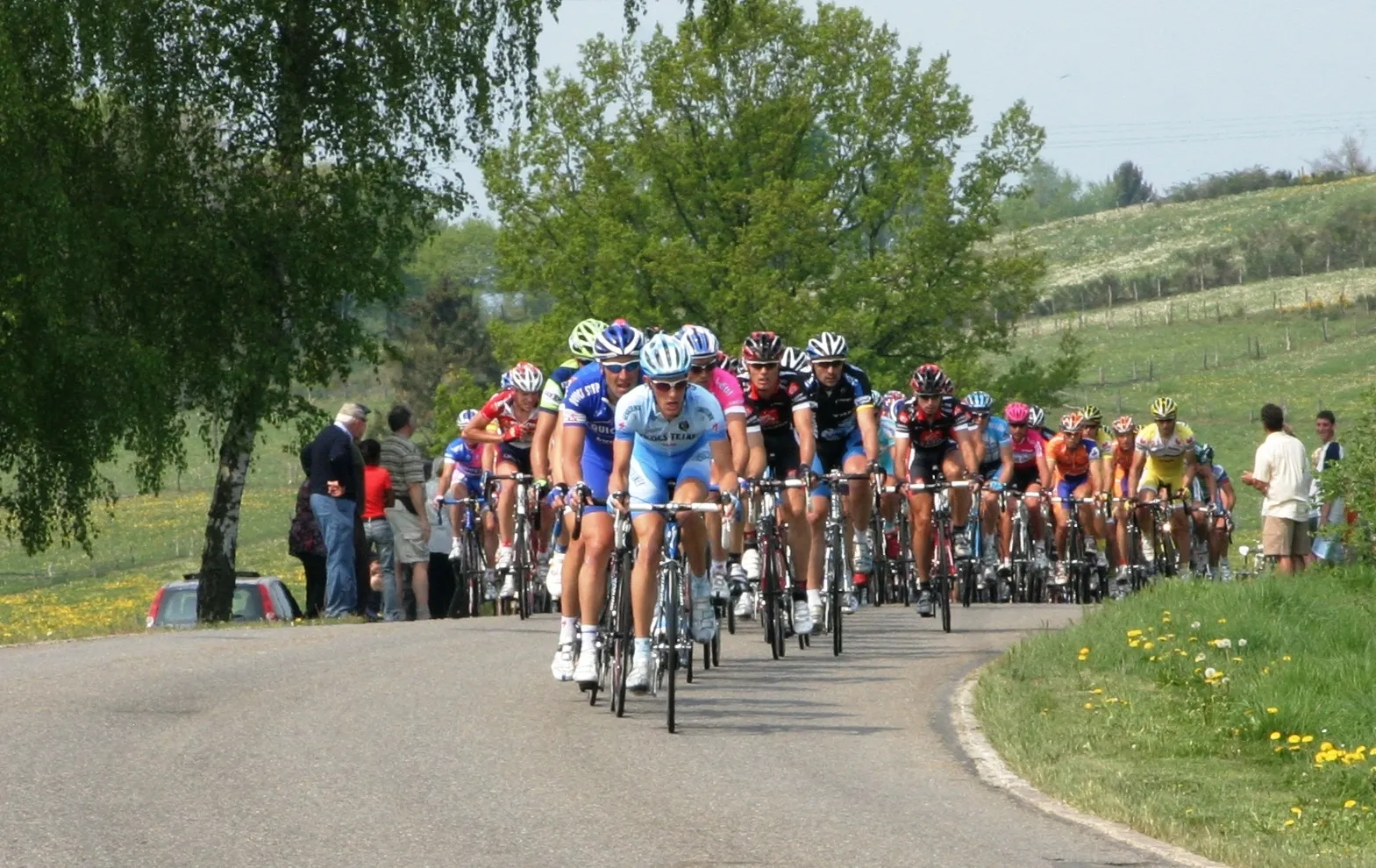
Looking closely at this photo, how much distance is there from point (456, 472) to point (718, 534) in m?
7.99

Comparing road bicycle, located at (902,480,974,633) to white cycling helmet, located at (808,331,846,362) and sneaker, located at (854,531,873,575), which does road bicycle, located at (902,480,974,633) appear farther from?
white cycling helmet, located at (808,331,846,362)

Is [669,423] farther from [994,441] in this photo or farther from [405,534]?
[405,534]

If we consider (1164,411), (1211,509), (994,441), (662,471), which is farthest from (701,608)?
(1211,509)

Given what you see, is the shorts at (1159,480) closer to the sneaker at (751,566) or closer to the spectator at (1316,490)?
the spectator at (1316,490)

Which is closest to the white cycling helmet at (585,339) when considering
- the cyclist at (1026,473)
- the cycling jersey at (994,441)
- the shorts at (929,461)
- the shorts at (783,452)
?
the shorts at (783,452)

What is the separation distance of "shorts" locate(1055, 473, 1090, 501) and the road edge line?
11.5 meters

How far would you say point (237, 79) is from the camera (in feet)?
88.9

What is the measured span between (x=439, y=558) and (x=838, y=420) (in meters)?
8.54

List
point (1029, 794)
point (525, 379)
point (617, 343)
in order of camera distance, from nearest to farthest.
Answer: point (1029, 794) → point (617, 343) → point (525, 379)

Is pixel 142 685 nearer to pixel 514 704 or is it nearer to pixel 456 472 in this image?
pixel 514 704

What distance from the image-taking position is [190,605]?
27.0 m

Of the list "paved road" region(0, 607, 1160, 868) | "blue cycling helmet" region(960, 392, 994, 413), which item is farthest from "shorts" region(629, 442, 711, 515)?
"blue cycling helmet" region(960, 392, 994, 413)

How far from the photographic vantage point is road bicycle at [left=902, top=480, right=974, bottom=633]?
1756 cm

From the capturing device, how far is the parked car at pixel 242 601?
84.4 feet
